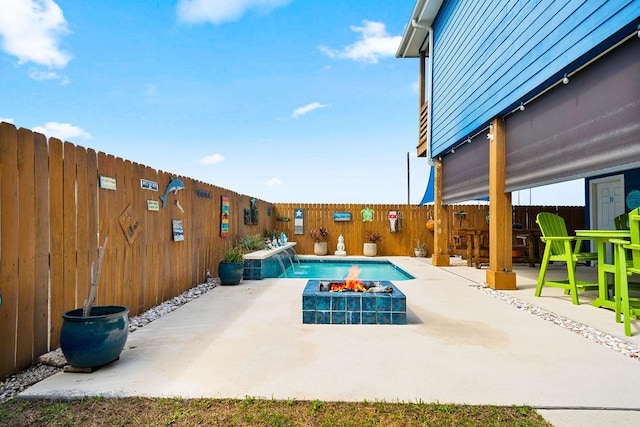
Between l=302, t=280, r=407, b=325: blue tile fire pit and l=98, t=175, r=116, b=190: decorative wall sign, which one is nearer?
l=98, t=175, r=116, b=190: decorative wall sign

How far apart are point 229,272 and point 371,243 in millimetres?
6817

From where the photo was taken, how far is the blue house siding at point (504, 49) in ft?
12.8

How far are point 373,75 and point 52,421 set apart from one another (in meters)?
11.3

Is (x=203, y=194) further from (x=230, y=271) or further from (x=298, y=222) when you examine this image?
(x=298, y=222)

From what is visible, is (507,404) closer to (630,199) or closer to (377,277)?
(377,277)

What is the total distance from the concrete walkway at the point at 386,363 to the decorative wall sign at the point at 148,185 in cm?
156

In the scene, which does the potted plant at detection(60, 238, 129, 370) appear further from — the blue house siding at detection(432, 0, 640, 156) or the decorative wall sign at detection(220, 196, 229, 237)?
the blue house siding at detection(432, 0, 640, 156)

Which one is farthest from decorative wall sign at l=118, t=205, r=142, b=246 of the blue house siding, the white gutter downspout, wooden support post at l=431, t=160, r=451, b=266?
the white gutter downspout

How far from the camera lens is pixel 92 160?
3463 millimetres

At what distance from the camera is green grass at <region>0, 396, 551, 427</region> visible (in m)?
1.91

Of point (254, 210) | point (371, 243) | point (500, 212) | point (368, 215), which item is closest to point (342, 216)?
point (368, 215)

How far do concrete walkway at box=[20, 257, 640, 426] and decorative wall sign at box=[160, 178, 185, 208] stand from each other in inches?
60.6

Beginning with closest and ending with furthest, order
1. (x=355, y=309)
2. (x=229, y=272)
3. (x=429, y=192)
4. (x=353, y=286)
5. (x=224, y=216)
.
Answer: (x=355, y=309)
(x=353, y=286)
(x=229, y=272)
(x=224, y=216)
(x=429, y=192)

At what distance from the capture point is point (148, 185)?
4605 mm
